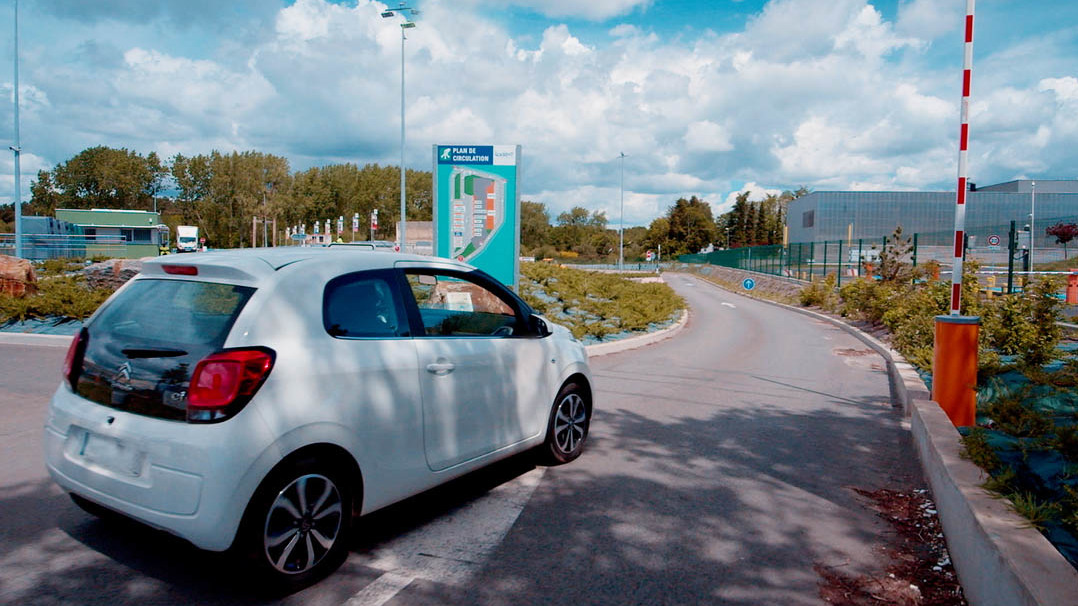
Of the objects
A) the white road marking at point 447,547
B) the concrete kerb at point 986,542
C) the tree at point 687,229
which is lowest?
the white road marking at point 447,547

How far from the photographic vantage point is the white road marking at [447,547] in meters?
3.76

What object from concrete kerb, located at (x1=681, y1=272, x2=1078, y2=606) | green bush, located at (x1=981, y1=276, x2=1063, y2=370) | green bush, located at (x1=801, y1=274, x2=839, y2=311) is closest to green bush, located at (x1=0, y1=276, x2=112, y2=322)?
Result: concrete kerb, located at (x1=681, y1=272, x2=1078, y2=606)

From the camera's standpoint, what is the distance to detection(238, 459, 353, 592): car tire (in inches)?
132

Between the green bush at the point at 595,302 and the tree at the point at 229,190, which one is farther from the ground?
the tree at the point at 229,190

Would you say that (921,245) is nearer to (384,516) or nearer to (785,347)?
(785,347)

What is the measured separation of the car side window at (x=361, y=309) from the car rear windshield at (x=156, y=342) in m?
0.45

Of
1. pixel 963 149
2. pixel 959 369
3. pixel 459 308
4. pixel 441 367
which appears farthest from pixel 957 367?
pixel 441 367

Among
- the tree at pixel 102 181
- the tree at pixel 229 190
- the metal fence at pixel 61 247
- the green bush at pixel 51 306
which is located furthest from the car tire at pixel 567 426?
the tree at pixel 102 181

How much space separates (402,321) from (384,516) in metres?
1.38

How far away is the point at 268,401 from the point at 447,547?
1478 mm

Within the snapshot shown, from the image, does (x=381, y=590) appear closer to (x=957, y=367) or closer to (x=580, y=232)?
(x=957, y=367)

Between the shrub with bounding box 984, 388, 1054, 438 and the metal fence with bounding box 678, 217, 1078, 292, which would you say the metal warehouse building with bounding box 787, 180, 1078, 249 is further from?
the shrub with bounding box 984, 388, 1054, 438

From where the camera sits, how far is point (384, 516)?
4.73 meters

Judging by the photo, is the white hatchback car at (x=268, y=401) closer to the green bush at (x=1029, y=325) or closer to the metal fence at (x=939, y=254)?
the metal fence at (x=939, y=254)
